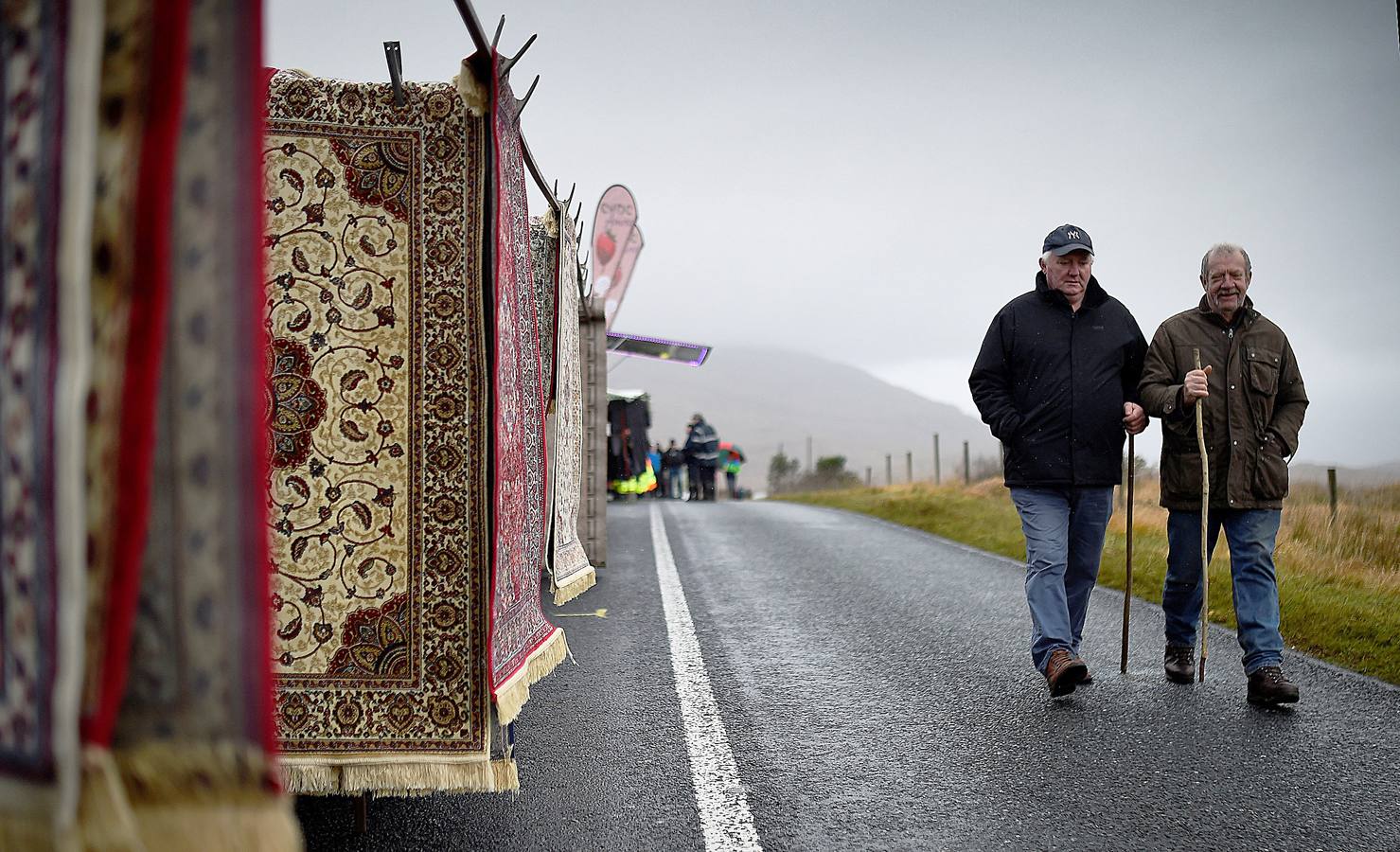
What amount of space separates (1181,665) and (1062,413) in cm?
139

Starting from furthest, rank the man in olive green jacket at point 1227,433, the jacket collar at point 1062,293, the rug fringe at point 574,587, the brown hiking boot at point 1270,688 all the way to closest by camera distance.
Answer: the rug fringe at point 574,587 → the jacket collar at point 1062,293 → the man in olive green jacket at point 1227,433 → the brown hiking boot at point 1270,688

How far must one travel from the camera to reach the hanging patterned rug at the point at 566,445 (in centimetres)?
588

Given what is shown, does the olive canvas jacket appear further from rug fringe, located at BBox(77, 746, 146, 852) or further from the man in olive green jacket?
rug fringe, located at BBox(77, 746, 146, 852)

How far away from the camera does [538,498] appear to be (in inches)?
188

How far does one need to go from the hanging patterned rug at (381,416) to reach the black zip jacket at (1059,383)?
3105 mm

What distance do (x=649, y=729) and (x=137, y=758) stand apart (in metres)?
3.16

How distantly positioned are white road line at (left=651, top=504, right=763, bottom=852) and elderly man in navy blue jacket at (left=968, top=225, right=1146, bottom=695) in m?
1.67

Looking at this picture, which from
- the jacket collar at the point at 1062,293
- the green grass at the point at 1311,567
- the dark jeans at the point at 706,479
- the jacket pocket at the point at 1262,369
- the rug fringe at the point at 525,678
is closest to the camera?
the rug fringe at the point at 525,678

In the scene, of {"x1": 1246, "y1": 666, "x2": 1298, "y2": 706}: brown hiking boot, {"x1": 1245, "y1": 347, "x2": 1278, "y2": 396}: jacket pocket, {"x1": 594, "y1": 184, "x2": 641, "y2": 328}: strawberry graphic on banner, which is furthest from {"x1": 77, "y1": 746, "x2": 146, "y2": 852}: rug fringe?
{"x1": 594, "y1": 184, "x2": 641, "y2": 328}: strawberry graphic on banner

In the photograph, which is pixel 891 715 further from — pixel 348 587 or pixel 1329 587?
pixel 1329 587

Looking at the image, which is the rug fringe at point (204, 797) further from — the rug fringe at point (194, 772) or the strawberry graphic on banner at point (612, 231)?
the strawberry graphic on banner at point (612, 231)

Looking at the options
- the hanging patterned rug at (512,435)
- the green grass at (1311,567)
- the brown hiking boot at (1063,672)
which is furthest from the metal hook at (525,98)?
the green grass at (1311,567)

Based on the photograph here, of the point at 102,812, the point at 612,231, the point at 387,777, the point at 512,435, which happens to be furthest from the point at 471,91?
the point at 612,231

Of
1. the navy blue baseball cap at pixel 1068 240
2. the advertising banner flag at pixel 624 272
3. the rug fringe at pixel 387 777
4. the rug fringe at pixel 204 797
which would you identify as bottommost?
the rug fringe at pixel 387 777
